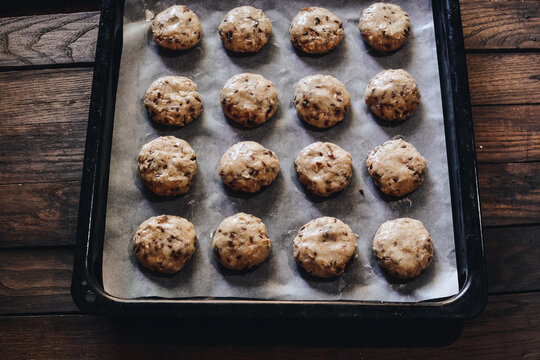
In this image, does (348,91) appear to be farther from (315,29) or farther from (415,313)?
(415,313)

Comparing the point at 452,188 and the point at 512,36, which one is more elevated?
the point at 512,36


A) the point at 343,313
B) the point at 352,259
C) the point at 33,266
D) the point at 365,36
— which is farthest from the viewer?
the point at 365,36

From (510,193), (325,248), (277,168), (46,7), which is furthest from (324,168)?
(46,7)

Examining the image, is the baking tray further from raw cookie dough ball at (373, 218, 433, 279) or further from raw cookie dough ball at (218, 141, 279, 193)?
raw cookie dough ball at (218, 141, 279, 193)

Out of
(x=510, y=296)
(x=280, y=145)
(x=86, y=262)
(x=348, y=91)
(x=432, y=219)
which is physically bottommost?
(x=510, y=296)

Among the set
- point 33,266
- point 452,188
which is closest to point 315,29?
point 452,188

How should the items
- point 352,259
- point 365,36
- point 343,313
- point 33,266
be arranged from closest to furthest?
point 343,313, point 352,259, point 33,266, point 365,36

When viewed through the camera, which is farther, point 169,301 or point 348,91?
point 348,91
